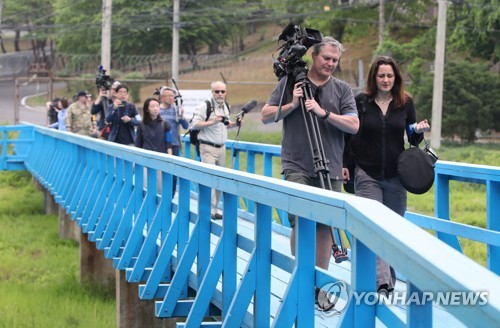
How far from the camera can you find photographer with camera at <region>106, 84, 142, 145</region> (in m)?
13.1

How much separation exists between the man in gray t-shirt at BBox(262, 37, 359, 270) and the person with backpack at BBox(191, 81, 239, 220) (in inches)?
168

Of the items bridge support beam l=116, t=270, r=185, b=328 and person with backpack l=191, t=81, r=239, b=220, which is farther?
person with backpack l=191, t=81, r=239, b=220

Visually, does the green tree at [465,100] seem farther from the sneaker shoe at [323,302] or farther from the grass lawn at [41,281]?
the sneaker shoe at [323,302]

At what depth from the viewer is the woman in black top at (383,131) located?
21.5 ft

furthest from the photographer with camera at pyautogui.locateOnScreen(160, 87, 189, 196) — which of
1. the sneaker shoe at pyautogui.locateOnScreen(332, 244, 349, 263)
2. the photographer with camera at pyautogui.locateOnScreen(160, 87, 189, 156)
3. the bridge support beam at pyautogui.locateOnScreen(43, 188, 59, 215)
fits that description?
the bridge support beam at pyautogui.locateOnScreen(43, 188, 59, 215)

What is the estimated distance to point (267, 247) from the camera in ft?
16.4

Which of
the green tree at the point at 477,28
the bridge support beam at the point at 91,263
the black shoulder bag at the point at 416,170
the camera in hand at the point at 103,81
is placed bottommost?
the bridge support beam at the point at 91,263

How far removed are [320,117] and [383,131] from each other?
0.54 meters

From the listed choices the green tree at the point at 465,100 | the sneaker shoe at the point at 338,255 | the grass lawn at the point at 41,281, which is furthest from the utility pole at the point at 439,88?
the sneaker shoe at the point at 338,255

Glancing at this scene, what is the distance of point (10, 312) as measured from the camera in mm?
11117

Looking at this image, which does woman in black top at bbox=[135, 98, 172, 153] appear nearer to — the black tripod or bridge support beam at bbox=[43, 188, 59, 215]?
the black tripod

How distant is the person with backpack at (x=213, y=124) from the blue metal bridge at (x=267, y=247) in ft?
1.47

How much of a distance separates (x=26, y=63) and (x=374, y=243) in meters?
77.1

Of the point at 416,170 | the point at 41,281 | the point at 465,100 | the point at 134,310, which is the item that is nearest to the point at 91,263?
the point at 41,281
